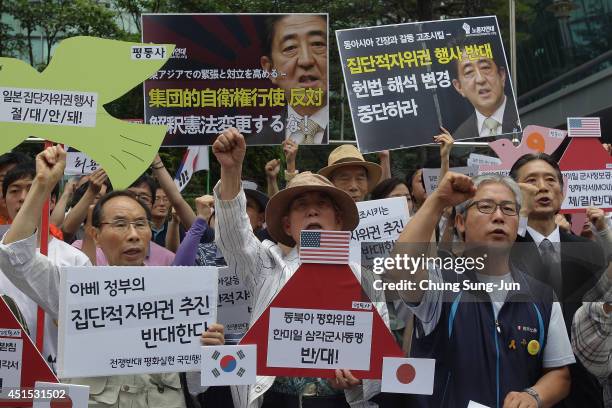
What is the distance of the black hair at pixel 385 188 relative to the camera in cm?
652

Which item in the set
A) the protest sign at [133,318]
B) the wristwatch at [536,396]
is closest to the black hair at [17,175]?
the protest sign at [133,318]

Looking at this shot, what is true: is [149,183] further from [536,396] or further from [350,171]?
[536,396]

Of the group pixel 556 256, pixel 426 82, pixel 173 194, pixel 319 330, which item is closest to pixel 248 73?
pixel 426 82

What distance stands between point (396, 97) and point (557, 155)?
1.44 metres

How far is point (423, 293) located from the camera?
3877 mm

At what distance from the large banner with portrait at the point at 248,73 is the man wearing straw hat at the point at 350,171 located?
1.85 feet

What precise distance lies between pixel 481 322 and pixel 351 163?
275 centimetres

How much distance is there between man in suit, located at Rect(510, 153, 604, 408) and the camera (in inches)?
164

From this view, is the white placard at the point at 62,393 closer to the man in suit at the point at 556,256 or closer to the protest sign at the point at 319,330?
the protest sign at the point at 319,330

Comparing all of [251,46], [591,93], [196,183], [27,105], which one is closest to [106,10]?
[196,183]

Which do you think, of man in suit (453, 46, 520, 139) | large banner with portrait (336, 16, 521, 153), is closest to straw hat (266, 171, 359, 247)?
large banner with portrait (336, 16, 521, 153)

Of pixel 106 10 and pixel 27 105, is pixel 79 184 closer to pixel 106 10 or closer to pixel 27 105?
pixel 27 105

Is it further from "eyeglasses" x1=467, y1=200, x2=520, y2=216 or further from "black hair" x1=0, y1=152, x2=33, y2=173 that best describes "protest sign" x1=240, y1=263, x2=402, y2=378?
"black hair" x1=0, y1=152, x2=33, y2=173

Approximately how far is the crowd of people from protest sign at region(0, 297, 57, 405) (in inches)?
6.0
